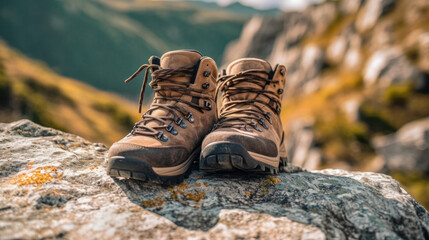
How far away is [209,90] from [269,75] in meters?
0.96

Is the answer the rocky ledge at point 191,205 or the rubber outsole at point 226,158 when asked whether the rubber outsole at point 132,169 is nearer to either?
the rocky ledge at point 191,205

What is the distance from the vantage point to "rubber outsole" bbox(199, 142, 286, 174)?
3.17 meters

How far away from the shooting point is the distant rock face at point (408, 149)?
52.1 feet

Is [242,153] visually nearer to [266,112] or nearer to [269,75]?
[266,112]

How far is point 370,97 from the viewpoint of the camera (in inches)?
899

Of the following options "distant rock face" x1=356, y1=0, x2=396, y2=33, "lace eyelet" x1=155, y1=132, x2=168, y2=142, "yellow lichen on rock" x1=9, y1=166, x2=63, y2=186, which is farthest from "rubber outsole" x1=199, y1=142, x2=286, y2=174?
"distant rock face" x1=356, y1=0, x2=396, y2=33

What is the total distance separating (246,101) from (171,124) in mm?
1217

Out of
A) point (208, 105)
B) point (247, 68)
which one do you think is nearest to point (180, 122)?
point (208, 105)

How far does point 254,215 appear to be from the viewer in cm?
274

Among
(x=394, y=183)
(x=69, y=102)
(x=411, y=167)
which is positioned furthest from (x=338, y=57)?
(x=394, y=183)

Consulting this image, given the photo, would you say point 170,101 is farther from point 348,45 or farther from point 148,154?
point 348,45

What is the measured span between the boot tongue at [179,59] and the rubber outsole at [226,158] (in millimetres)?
1262

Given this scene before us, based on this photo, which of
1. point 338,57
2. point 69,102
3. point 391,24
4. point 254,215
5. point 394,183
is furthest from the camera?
point 338,57

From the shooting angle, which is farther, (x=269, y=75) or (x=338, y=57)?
(x=338, y=57)
